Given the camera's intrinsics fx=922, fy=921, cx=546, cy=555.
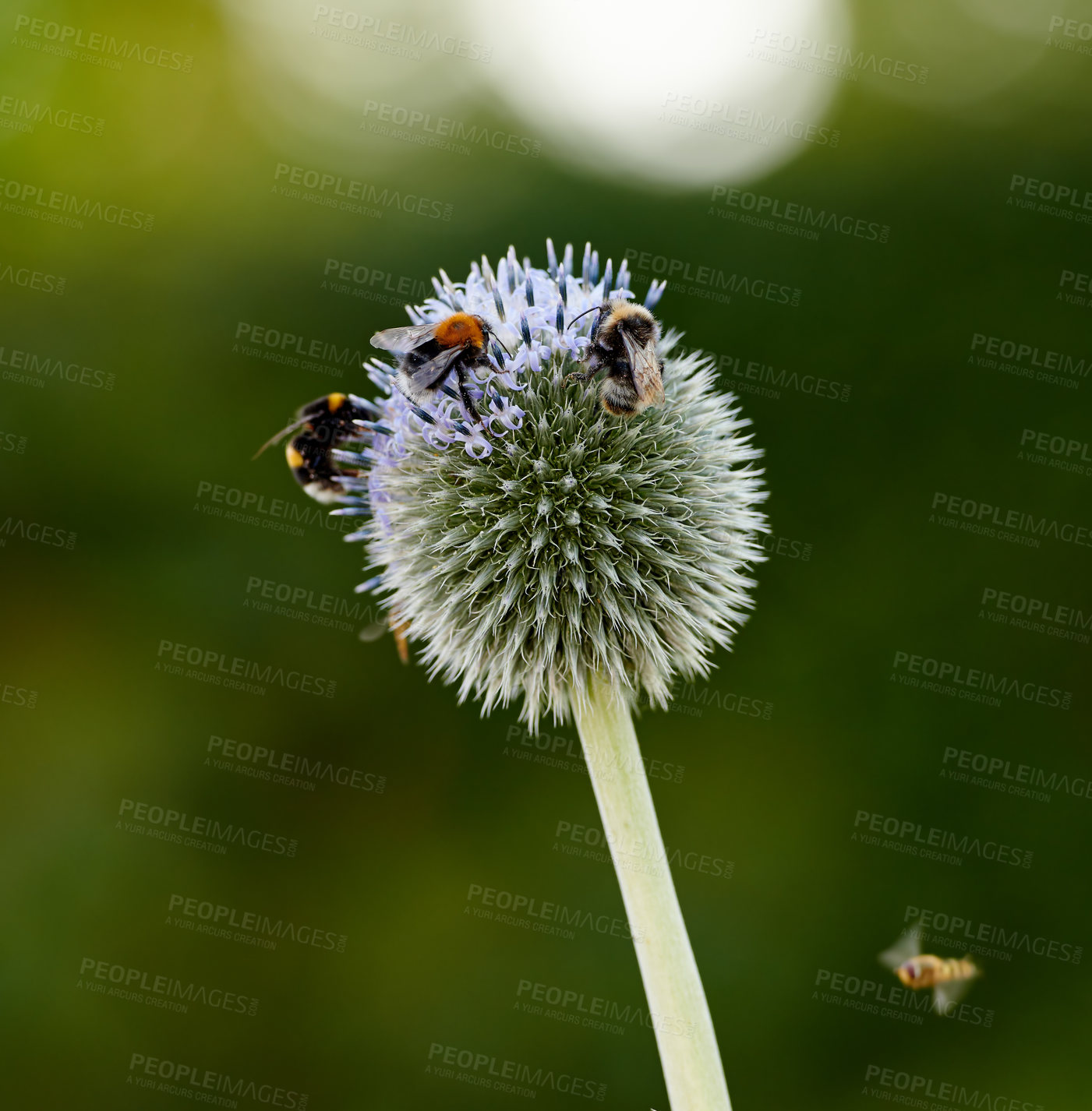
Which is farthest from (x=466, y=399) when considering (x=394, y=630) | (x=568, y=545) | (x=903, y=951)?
(x=903, y=951)

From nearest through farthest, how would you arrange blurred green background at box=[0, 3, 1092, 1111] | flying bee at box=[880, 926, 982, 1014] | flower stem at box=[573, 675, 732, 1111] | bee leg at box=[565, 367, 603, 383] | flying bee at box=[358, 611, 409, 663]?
flower stem at box=[573, 675, 732, 1111], bee leg at box=[565, 367, 603, 383], flying bee at box=[358, 611, 409, 663], flying bee at box=[880, 926, 982, 1014], blurred green background at box=[0, 3, 1092, 1111]

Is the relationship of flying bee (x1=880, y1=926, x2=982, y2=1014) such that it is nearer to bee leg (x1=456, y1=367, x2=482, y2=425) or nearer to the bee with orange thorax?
bee leg (x1=456, y1=367, x2=482, y2=425)

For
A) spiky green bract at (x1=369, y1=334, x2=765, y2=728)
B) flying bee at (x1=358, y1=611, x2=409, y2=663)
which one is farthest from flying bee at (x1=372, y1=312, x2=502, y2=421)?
flying bee at (x1=358, y1=611, x2=409, y2=663)

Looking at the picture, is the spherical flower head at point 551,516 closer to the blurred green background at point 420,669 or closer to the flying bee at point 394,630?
the flying bee at point 394,630

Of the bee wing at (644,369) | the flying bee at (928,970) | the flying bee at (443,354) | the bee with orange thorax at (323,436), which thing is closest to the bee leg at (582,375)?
the bee wing at (644,369)

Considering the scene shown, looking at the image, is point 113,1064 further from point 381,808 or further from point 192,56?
point 192,56

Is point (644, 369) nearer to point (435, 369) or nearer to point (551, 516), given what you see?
point (551, 516)

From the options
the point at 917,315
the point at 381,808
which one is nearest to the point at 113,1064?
the point at 381,808
